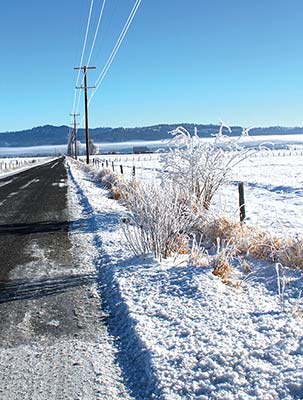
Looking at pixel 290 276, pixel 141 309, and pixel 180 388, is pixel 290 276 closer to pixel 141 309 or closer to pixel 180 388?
pixel 141 309

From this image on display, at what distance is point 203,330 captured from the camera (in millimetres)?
4301

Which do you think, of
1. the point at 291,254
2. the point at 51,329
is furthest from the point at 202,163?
the point at 51,329

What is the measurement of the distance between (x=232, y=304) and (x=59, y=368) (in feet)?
6.43

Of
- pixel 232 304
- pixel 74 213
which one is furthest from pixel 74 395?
pixel 74 213

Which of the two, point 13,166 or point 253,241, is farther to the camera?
point 13,166

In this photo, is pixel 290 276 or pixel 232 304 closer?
pixel 232 304

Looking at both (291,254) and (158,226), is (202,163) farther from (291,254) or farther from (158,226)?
(291,254)

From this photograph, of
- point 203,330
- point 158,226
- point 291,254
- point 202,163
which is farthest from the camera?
point 202,163

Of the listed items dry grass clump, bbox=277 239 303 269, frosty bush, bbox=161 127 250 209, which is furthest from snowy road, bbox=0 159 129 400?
frosty bush, bbox=161 127 250 209

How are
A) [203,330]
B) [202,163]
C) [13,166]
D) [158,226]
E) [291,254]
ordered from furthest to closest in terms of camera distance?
[13,166]
[202,163]
[158,226]
[291,254]
[203,330]

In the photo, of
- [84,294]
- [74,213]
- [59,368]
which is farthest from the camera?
[74,213]

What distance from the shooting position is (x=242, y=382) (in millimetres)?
3365

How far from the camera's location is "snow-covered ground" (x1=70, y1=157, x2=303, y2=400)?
3.39 m

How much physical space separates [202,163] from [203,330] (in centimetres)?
689
